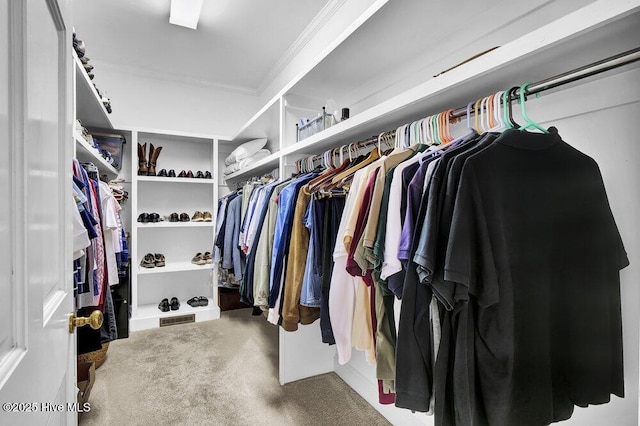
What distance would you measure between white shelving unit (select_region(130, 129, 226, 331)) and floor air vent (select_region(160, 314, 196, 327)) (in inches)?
0.8

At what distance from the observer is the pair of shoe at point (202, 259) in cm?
345

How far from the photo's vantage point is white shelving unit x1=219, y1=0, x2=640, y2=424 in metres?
0.75

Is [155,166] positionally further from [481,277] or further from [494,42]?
[481,277]

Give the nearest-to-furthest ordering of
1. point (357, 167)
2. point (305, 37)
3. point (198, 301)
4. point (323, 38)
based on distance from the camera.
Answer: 1. point (357, 167)
2. point (323, 38)
3. point (305, 37)
4. point (198, 301)

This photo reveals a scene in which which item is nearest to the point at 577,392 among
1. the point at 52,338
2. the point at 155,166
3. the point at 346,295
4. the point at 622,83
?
the point at 346,295

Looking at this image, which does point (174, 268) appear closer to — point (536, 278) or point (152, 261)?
point (152, 261)

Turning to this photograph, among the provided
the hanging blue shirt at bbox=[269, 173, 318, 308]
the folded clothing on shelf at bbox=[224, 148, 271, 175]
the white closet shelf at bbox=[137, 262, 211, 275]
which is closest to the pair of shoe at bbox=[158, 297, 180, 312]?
the white closet shelf at bbox=[137, 262, 211, 275]

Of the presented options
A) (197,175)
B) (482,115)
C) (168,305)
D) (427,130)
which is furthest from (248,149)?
(482,115)

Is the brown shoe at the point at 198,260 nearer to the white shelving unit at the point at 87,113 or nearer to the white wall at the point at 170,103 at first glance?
the white shelving unit at the point at 87,113

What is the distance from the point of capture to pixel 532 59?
820 mm

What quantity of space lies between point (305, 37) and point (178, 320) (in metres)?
2.94

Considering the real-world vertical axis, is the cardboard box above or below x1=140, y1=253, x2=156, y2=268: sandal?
below

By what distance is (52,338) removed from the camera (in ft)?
1.99

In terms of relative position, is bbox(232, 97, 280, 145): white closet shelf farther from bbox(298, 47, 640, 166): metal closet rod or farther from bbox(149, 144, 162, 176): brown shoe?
bbox(298, 47, 640, 166): metal closet rod
